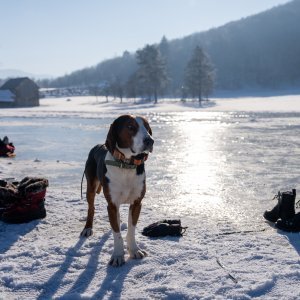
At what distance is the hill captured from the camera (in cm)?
14488

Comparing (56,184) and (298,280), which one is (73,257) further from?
(56,184)

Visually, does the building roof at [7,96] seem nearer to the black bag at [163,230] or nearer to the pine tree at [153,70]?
the pine tree at [153,70]

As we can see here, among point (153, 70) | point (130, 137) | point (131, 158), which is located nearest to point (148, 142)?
point (130, 137)

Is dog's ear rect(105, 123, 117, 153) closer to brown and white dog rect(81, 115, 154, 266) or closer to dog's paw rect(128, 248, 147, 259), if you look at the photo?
brown and white dog rect(81, 115, 154, 266)

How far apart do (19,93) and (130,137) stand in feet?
260

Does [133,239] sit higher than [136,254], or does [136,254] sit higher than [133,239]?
[133,239]

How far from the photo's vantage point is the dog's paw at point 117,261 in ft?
15.2

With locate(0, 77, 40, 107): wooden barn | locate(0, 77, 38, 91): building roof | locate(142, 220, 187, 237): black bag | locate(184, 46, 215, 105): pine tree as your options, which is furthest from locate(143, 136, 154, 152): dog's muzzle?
locate(0, 77, 38, 91): building roof

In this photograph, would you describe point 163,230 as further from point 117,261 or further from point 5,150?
point 5,150

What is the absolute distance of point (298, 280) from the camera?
4168 millimetres

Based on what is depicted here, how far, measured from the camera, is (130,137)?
4.40 meters

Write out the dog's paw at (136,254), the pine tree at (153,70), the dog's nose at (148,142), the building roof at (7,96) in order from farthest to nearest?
the pine tree at (153,70) → the building roof at (7,96) → the dog's paw at (136,254) → the dog's nose at (148,142)

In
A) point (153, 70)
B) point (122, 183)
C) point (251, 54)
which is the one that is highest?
point (251, 54)

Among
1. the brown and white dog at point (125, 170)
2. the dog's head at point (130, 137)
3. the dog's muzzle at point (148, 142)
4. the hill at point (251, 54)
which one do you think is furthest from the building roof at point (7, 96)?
the dog's muzzle at point (148, 142)
